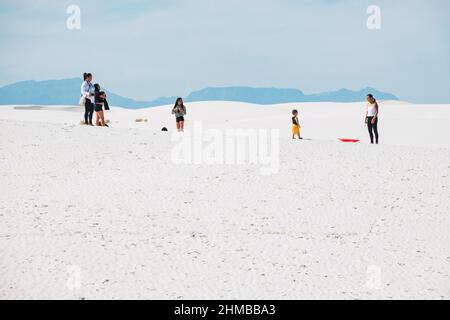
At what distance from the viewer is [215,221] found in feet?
33.2

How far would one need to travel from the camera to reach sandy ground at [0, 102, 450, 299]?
7.36 metres

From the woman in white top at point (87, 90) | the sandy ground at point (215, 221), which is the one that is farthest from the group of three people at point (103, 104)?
the sandy ground at point (215, 221)

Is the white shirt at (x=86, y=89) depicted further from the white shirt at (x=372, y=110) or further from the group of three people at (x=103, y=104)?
the white shirt at (x=372, y=110)

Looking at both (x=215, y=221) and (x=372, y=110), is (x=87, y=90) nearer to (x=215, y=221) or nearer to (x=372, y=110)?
(x=372, y=110)

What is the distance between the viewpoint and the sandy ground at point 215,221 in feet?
24.2

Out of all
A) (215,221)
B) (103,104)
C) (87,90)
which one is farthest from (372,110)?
(215,221)

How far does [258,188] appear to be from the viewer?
1224 centimetres

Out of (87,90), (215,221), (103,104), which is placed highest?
(87,90)

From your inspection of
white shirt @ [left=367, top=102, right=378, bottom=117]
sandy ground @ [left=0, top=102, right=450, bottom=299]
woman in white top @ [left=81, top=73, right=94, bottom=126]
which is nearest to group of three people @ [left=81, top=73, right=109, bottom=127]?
woman in white top @ [left=81, top=73, right=94, bottom=126]

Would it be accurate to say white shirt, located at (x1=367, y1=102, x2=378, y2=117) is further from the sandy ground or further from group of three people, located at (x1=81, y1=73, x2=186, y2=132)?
group of three people, located at (x1=81, y1=73, x2=186, y2=132)

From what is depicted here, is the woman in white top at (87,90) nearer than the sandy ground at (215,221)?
No

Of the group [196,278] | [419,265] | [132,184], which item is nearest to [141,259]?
[196,278]
